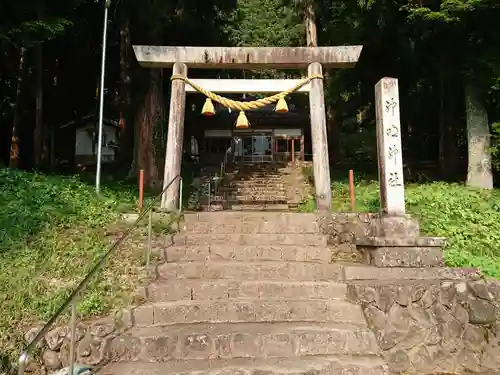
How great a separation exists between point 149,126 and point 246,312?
10105 mm

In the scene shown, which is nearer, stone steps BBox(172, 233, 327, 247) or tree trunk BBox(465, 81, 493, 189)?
stone steps BBox(172, 233, 327, 247)

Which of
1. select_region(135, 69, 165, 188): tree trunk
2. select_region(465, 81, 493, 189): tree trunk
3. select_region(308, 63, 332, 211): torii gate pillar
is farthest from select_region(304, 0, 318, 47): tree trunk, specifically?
select_region(308, 63, 332, 211): torii gate pillar

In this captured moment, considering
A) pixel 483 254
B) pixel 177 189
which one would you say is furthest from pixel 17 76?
pixel 483 254

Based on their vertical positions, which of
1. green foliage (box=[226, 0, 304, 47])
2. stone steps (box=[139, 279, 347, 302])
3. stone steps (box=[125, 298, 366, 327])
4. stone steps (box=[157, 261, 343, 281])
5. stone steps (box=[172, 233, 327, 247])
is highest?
green foliage (box=[226, 0, 304, 47])

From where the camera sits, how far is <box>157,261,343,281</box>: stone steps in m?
5.27

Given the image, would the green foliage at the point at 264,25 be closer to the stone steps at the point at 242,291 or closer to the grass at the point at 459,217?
the grass at the point at 459,217

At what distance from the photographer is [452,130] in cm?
1531

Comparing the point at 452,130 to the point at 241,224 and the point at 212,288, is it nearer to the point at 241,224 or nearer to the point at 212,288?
the point at 241,224

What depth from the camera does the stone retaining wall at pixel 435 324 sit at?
176 inches

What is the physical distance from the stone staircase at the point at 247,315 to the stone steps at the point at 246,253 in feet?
0.04

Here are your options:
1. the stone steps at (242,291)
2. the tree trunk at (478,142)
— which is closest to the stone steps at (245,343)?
the stone steps at (242,291)

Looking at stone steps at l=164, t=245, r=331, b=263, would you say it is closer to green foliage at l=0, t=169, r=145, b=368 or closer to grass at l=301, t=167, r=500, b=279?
green foliage at l=0, t=169, r=145, b=368

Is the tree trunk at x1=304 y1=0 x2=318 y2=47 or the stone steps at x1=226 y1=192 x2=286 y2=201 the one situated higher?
the tree trunk at x1=304 y1=0 x2=318 y2=47

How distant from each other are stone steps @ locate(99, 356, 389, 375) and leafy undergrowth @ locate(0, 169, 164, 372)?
88cm
